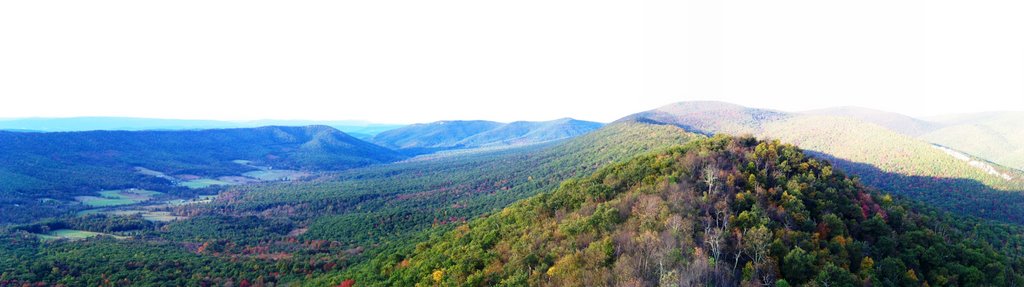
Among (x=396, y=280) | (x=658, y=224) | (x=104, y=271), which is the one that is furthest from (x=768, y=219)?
(x=104, y=271)

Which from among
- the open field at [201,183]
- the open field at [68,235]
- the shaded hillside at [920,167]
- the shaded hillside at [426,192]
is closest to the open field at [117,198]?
the open field at [201,183]

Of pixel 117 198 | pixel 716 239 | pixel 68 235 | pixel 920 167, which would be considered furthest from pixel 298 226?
pixel 920 167

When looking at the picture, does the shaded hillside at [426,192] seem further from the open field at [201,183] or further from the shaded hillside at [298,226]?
the open field at [201,183]

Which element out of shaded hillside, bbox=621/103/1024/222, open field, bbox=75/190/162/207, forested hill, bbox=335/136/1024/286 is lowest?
open field, bbox=75/190/162/207

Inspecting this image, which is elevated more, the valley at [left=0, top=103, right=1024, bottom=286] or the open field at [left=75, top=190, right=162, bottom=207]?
the valley at [left=0, top=103, right=1024, bottom=286]

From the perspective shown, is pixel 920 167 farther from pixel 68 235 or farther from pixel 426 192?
pixel 68 235

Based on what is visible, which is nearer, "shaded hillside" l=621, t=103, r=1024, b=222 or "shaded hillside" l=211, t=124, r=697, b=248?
"shaded hillside" l=621, t=103, r=1024, b=222

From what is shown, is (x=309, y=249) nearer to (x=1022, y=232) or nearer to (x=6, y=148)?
(x=1022, y=232)

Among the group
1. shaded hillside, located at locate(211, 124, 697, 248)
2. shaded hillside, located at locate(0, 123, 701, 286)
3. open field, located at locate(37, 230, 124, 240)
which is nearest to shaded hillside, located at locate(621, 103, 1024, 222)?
shaded hillside, located at locate(211, 124, 697, 248)

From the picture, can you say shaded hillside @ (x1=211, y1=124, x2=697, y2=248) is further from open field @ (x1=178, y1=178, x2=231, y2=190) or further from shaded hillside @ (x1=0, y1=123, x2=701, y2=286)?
open field @ (x1=178, y1=178, x2=231, y2=190)
